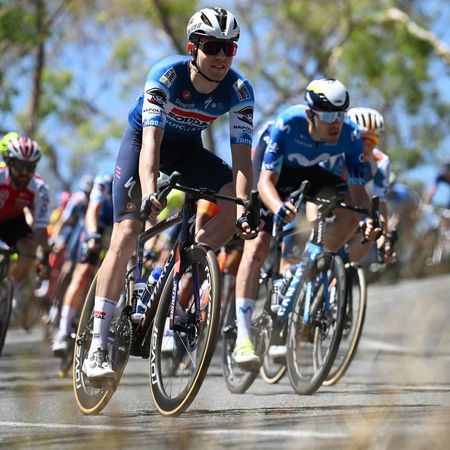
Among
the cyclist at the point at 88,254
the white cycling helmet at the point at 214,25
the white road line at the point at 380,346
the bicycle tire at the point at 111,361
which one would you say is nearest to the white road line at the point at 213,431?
the bicycle tire at the point at 111,361

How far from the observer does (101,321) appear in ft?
24.4

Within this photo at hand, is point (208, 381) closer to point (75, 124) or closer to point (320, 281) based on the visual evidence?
point (320, 281)

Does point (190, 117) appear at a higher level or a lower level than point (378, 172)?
lower

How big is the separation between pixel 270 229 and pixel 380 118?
1801 millimetres

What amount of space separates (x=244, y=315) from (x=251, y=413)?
5.82ft

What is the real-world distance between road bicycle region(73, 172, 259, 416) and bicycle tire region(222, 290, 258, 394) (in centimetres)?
163

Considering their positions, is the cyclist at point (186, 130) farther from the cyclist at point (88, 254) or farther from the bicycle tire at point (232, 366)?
the cyclist at point (88, 254)

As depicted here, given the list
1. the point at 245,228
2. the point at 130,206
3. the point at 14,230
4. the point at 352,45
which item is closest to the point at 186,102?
the point at 130,206

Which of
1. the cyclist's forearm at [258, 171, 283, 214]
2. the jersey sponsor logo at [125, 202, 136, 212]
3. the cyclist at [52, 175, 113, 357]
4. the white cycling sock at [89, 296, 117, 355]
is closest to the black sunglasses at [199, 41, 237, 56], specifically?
the jersey sponsor logo at [125, 202, 136, 212]

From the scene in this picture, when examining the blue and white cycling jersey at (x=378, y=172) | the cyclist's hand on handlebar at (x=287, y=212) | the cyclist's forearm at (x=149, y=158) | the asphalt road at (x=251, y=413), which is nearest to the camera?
the asphalt road at (x=251, y=413)

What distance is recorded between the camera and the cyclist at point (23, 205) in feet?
36.3

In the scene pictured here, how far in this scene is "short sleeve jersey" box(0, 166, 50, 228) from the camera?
11.1 m

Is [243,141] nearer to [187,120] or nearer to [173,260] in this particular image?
[187,120]

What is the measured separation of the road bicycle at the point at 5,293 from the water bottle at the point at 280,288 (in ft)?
7.69
